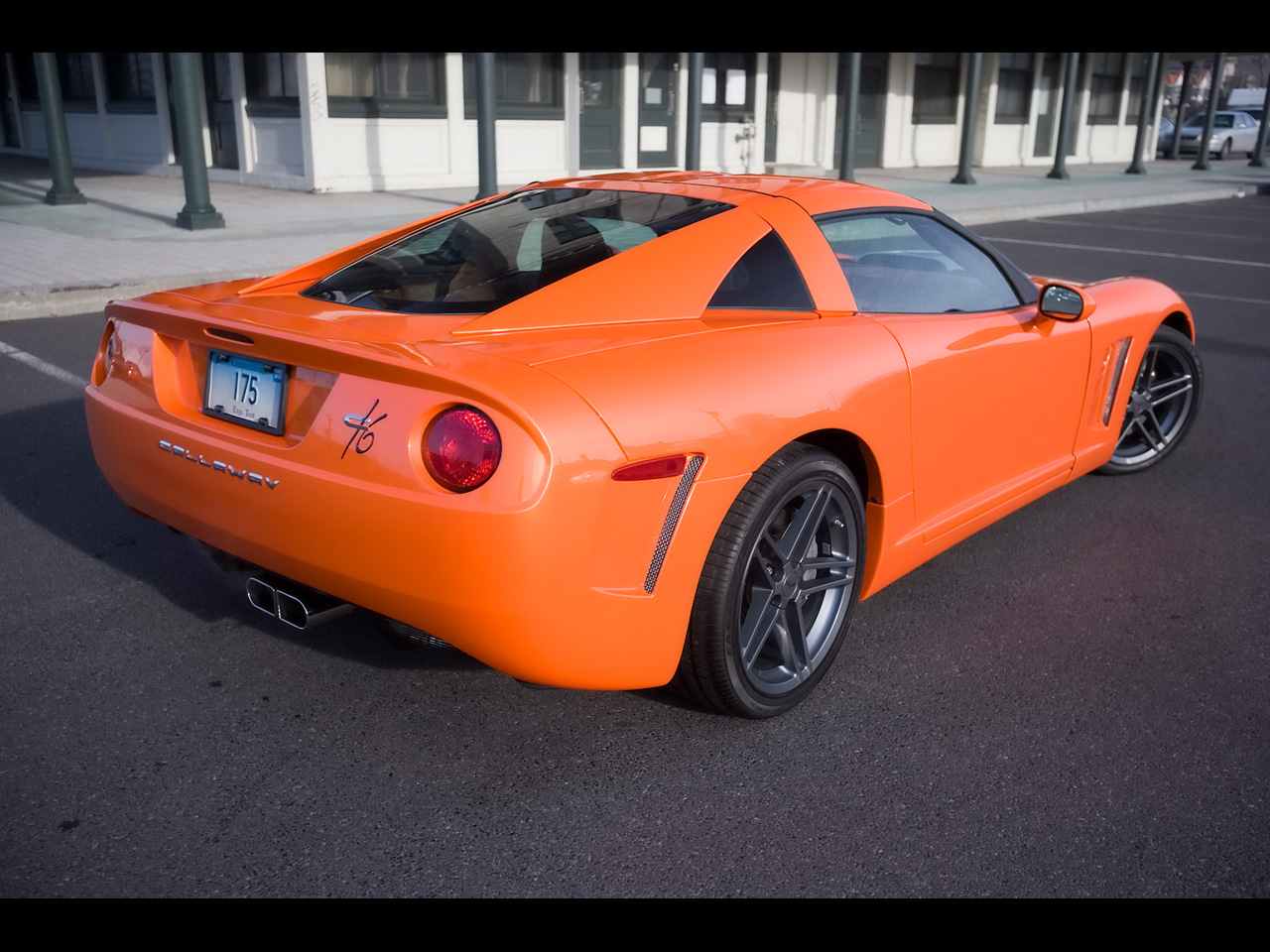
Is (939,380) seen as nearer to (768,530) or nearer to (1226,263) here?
(768,530)

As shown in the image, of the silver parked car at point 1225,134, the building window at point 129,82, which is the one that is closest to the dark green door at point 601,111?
the building window at point 129,82

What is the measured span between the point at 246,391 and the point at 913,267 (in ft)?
7.02

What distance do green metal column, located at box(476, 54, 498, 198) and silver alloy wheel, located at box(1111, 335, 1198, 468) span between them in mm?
9649

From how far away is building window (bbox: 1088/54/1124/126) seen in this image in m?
31.0

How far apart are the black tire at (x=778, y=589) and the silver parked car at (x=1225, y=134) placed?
4030cm

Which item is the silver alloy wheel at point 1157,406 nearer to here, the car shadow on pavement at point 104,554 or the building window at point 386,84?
the car shadow on pavement at point 104,554

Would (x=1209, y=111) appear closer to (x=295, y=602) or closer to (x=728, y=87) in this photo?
(x=728, y=87)

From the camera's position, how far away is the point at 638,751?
2.86 meters

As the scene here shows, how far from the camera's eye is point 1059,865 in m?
2.43

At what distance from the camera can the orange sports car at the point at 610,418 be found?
8.01 feet

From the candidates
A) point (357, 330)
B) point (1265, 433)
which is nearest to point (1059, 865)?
point (357, 330)

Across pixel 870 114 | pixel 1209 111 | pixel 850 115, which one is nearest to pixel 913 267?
pixel 850 115

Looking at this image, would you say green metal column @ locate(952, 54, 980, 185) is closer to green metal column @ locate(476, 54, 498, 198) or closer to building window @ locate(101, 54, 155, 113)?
green metal column @ locate(476, 54, 498, 198)
